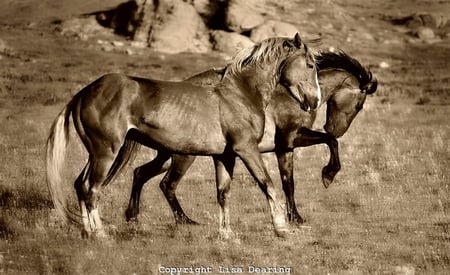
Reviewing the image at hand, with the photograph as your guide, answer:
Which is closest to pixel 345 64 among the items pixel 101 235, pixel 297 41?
pixel 297 41


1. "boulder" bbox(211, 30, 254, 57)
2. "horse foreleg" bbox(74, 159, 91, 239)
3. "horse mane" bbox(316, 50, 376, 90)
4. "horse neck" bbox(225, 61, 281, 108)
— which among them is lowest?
"boulder" bbox(211, 30, 254, 57)

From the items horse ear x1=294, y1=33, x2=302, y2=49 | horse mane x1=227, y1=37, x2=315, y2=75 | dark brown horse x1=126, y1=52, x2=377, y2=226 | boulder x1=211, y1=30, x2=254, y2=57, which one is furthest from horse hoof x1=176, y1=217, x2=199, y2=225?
boulder x1=211, y1=30, x2=254, y2=57

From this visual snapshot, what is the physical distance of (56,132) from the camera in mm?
8164

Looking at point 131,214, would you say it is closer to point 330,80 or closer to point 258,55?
point 258,55

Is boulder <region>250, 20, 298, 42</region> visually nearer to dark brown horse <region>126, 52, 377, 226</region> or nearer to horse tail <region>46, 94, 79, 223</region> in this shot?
dark brown horse <region>126, 52, 377, 226</region>

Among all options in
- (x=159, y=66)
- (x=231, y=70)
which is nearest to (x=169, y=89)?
(x=231, y=70)

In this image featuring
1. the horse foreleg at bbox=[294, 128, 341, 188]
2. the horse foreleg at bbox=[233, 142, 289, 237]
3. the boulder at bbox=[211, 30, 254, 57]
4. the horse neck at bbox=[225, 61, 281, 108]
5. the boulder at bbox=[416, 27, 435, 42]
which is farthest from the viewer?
the boulder at bbox=[416, 27, 435, 42]

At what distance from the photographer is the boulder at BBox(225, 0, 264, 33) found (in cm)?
3522

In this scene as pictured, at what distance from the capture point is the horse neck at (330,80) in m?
9.87

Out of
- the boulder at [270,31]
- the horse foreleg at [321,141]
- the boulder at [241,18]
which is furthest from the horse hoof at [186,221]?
the boulder at [241,18]

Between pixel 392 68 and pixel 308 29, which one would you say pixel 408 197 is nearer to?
Answer: pixel 392 68

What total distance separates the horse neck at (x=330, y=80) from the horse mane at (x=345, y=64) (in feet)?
0.37

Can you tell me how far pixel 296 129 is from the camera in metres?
9.54

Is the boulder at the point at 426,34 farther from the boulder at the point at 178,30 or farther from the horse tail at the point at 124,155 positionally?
the horse tail at the point at 124,155
